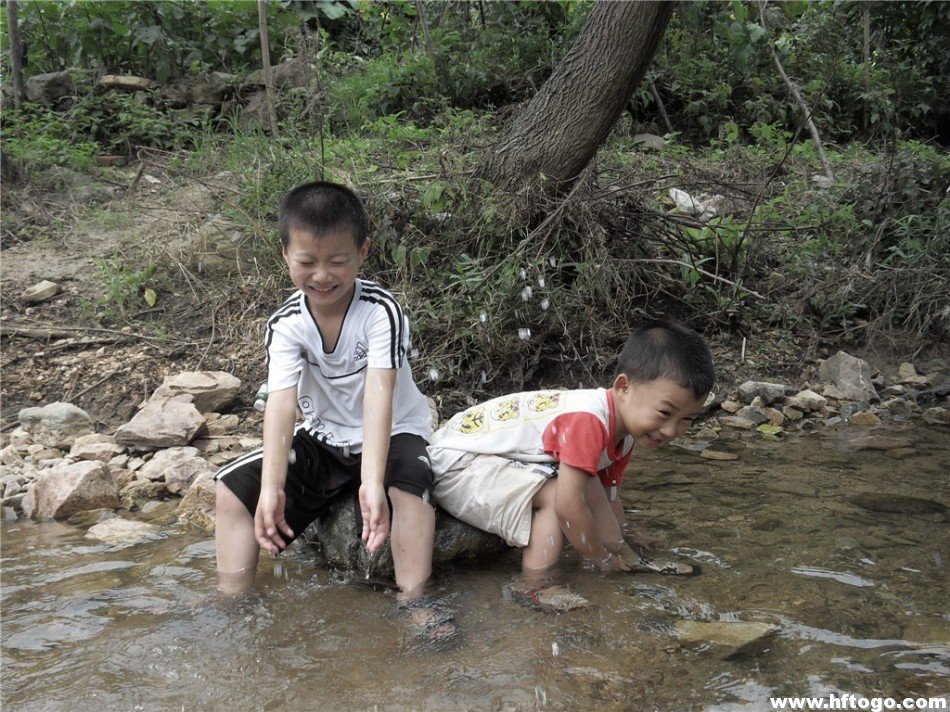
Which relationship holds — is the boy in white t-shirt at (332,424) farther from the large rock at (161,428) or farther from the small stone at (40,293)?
the small stone at (40,293)

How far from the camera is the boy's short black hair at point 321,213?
2.55 meters

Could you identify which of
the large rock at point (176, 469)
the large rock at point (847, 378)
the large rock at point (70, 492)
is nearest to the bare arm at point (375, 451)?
the large rock at point (176, 469)

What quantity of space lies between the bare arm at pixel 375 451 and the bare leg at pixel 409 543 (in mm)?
57

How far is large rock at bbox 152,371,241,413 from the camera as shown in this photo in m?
4.28

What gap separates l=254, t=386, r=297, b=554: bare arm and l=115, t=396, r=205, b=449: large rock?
1528mm

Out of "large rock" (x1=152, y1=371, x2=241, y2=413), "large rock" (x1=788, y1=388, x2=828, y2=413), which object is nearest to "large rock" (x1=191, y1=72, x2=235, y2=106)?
"large rock" (x1=152, y1=371, x2=241, y2=413)

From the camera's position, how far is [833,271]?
521cm

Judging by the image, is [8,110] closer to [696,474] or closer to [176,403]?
[176,403]

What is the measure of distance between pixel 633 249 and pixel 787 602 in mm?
2728

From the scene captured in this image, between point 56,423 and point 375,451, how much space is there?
2.34m

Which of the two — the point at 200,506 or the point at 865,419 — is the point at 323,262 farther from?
the point at 865,419

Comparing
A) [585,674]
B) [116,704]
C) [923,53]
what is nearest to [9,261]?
[116,704]

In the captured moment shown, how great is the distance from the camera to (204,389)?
14.1 feet

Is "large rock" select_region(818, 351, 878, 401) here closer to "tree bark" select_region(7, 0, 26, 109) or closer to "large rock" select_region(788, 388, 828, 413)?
"large rock" select_region(788, 388, 828, 413)
